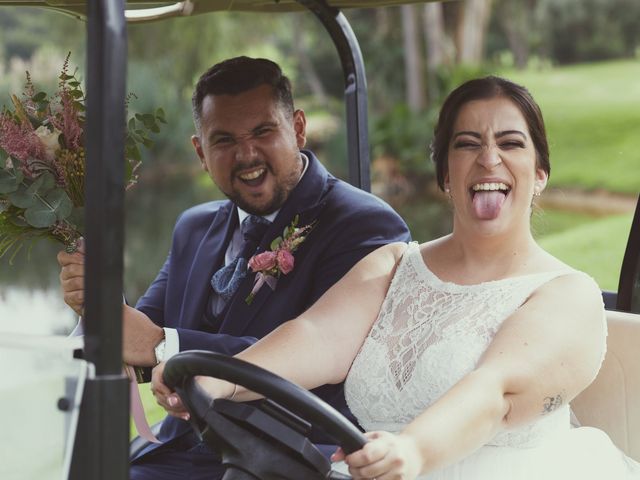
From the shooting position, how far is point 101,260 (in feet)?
5.45

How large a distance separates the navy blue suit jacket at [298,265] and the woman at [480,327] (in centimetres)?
17

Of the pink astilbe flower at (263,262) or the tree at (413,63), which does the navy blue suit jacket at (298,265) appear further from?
the tree at (413,63)

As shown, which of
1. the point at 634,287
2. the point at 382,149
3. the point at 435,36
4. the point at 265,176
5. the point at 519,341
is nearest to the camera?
the point at 519,341

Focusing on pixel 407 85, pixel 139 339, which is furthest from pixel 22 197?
pixel 407 85

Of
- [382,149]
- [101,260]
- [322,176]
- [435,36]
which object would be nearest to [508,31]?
[435,36]

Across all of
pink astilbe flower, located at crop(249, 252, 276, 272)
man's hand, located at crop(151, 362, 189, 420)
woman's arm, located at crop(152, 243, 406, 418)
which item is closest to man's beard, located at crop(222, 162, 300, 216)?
pink astilbe flower, located at crop(249, 252, 276, 272)

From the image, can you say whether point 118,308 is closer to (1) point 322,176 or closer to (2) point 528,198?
(2) point 528,198

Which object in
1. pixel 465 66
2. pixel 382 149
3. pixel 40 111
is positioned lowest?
pixel 382 149

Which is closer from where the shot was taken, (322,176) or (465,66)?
(322,176)

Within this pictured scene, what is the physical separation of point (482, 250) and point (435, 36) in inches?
Answer: 610

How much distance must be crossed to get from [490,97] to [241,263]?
84 cm

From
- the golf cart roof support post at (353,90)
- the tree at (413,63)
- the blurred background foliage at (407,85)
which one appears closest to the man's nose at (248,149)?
the golf cart roof support post at (353,90)

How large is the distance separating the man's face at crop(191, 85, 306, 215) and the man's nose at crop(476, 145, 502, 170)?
0.73m

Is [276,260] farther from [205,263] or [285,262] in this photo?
[205,263]
